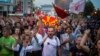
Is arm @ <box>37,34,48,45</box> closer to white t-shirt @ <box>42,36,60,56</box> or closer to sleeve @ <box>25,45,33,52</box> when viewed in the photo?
white t-shirt @ <box>42,36,60,56</box>

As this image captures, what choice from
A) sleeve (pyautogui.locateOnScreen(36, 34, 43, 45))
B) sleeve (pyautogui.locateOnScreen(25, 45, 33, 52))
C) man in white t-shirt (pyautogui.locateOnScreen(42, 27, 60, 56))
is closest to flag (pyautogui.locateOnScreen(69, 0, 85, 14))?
sleeve (pyautogui.locateOnScreen(36, 34, 43, 45))

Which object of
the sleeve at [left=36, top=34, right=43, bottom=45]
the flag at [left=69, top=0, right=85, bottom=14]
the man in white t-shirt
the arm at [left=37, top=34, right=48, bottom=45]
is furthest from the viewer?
the flag at [left=69, top=0, right=85, bottom=14]

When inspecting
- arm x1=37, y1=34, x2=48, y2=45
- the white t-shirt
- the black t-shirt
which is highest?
arm x1=37, y1=34, x2=48, y2=45

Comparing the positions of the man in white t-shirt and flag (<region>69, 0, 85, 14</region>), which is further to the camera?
flag (<region>69, 0, 85, 14</region>)

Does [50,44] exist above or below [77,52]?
above

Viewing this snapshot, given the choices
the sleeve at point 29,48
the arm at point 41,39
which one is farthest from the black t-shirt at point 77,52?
the sleeve at point 29,48

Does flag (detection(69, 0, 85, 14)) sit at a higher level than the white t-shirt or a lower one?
higher

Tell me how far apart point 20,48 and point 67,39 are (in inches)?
63.7

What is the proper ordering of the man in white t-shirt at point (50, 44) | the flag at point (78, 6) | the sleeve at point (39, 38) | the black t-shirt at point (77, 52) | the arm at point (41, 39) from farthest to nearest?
1. the flag at point (78, 6)
2. the sleeve at point (39, 38)
3. the arm at point (41, 39)
4. the man in white t-shirt at point (50, 44)
5. the black t-shirt at point (77, 52)

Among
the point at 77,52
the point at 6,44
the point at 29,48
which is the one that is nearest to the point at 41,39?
the point at 29,48

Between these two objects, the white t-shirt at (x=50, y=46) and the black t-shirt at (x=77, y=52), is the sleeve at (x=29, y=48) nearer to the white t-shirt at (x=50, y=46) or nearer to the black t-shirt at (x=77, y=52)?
the white t-shirt at (x=50, y=46)

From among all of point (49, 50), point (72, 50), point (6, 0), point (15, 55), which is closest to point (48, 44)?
point (49, 50)

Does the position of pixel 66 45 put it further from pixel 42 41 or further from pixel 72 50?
pixel 72 50

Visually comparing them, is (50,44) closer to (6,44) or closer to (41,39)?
(41,39)
